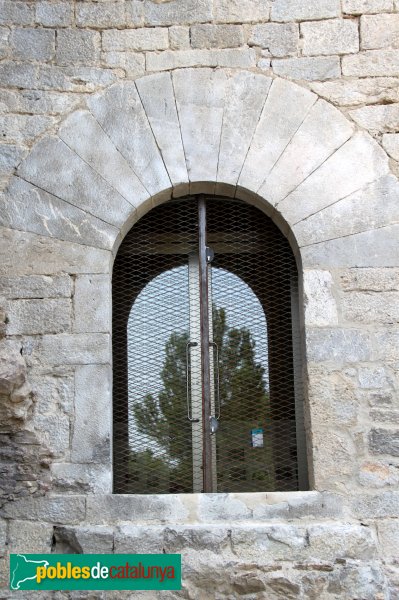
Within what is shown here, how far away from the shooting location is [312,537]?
3389 mm

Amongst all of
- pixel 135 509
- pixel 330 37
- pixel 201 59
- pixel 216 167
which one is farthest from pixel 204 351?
pixel 330 37

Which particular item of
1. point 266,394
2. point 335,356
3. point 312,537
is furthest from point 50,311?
point 312,537

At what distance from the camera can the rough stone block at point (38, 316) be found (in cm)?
369

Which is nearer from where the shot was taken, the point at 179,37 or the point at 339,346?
the point at 339,346

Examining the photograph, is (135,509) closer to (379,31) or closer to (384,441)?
(384,441)

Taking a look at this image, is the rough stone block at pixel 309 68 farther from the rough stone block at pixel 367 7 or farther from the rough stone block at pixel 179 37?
the rough stone block at pixel 179 37

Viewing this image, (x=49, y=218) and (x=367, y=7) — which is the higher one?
(x=367, y=7)

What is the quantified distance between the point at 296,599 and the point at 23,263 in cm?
212

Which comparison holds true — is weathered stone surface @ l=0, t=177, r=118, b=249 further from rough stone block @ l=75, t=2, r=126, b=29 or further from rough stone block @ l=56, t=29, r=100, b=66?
rough stone block @ l=75, t=2, r=126, b=29

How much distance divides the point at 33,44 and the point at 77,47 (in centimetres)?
25

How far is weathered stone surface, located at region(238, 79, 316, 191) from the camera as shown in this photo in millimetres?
3892

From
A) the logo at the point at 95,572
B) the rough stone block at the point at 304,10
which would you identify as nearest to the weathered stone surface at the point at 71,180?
the rough stone block at the point at 304,10

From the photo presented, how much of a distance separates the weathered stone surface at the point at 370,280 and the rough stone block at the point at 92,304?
122 cm

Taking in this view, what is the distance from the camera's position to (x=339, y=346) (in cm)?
367
